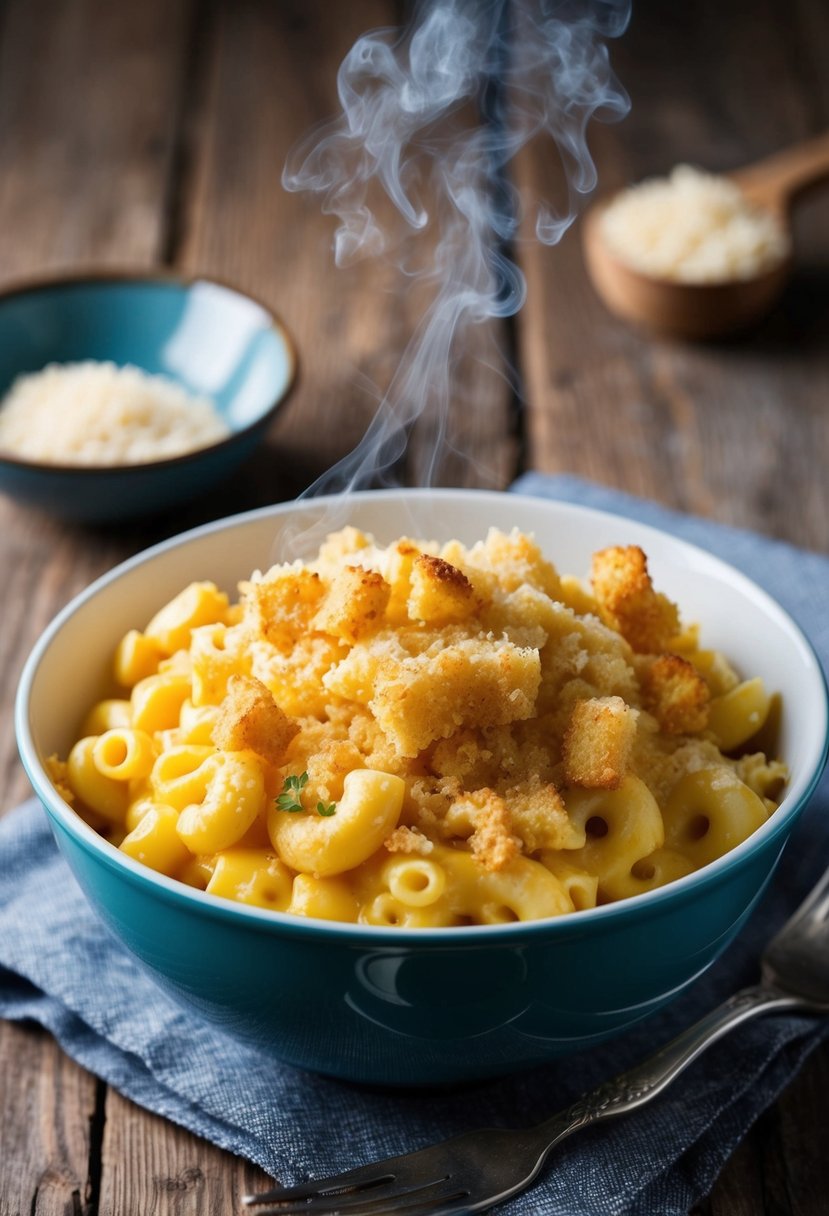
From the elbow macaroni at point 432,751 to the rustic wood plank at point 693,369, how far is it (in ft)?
4.18

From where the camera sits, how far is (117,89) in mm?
4594

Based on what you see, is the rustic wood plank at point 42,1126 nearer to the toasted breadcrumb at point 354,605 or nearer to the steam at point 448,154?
the toasted breadcrumb at point 354,605

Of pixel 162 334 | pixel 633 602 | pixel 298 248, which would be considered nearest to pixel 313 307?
pixel 298 248

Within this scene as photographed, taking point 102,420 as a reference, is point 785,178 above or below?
above

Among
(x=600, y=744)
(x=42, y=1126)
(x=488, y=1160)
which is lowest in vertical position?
(x=42, y=1126)

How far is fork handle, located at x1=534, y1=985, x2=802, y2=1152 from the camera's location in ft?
5.23

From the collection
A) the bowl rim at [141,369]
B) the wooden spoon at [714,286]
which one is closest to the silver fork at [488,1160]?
the bowl rim at [141,369]

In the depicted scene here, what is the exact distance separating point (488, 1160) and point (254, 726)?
575 millimetres

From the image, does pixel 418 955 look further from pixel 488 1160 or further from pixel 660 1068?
pixel 660 1068

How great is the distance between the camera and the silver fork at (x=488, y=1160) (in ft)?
4.86

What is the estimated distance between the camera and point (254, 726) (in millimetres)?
1569

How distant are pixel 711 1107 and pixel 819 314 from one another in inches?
101

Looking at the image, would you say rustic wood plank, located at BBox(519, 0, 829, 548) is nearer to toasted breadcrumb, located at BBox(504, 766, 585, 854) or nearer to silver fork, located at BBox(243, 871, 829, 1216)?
silver fork, located at BBox(243, 871, 829, 1216)

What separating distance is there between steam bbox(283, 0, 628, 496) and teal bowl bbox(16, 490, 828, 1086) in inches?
45.4
